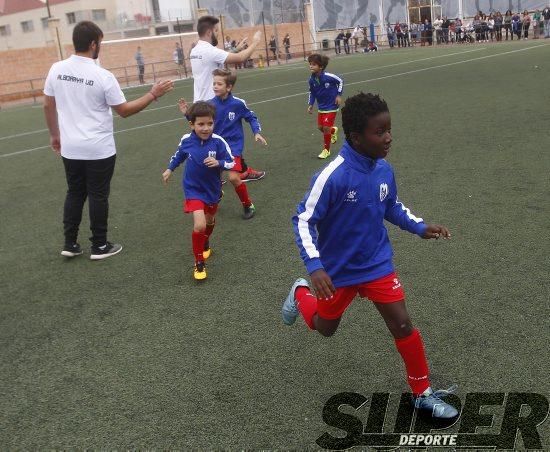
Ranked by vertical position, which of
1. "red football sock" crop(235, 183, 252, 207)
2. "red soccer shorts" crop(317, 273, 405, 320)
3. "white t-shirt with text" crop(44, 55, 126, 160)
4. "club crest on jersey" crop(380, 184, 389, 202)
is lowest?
"red football sock" crop(235, 183, 252, 207)

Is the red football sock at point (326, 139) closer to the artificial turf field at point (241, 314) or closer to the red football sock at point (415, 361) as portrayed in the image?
the artificial turf field at point (241, 314)

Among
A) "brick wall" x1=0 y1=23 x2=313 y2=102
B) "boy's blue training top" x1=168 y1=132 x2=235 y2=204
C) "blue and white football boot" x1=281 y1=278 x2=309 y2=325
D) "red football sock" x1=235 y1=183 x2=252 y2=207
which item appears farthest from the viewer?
"brick wall" x1=0 y1=23 x2=313 y2=102

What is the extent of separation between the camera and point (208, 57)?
22.8ft

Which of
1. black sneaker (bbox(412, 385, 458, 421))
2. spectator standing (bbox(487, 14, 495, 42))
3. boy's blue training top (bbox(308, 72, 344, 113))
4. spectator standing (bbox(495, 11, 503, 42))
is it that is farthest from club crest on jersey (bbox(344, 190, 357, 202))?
spectator standing (bbox(487, 14, 495, 42))

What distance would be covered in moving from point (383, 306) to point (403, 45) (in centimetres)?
3941

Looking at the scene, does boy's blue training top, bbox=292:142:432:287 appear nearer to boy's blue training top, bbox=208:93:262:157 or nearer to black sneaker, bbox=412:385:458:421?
black sneaker, bbox=412:385:458:421

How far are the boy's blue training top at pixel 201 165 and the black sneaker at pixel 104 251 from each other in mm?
1111

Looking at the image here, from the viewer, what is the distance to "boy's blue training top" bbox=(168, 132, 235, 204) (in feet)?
16.8

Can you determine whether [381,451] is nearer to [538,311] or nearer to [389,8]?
[538,311]

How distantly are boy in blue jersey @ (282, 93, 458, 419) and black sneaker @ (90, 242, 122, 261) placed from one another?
10.3 ft

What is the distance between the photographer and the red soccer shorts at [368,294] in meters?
2.99

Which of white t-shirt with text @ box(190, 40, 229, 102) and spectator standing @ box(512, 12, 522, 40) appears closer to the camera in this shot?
white t-shirt with text @ box(190, 40, 229, 102)

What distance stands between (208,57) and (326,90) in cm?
276

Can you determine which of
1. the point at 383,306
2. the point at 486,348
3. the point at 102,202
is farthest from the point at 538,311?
the point at 102,202
